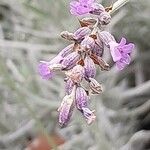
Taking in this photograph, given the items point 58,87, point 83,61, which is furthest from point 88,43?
point 58,87

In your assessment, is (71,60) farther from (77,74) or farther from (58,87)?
(58,87)

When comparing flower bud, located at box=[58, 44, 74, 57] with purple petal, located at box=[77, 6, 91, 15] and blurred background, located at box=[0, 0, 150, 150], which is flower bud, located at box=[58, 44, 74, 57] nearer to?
purple petal, located at box=[77, 6, 91, 15]

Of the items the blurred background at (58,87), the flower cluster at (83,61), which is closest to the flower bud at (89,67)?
the flower cluster at (83,61)

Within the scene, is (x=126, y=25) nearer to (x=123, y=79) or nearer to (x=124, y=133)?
(x=123, y=79)

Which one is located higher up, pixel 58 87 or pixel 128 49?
pixel 128 49

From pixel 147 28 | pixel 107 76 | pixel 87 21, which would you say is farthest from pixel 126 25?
pixel 87 21

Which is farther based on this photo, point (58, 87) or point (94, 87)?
point (58, 87)

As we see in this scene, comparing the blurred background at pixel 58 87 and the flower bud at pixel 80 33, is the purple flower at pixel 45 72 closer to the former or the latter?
the flower bud at pixel 80 33

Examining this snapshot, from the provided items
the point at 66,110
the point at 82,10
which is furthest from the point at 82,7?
the point at 66,110
